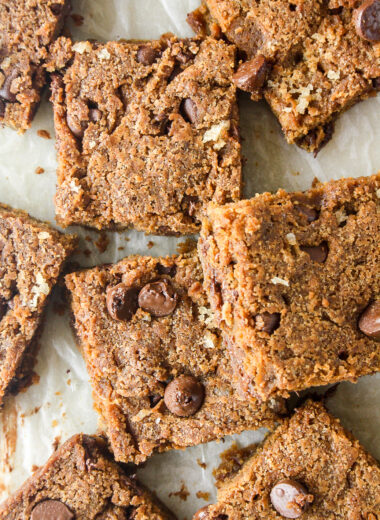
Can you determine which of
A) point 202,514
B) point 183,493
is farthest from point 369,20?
point 183,493

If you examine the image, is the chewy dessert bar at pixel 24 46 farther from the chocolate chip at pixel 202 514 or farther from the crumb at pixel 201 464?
the chocolate chip at pixel 202 514

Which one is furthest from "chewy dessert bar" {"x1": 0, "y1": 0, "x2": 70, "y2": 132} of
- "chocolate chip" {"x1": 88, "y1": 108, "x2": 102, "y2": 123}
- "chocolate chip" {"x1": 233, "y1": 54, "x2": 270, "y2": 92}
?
"chocolate chip" {"x1": 233, "y1": 54, "x2": 270, "y2": 92}

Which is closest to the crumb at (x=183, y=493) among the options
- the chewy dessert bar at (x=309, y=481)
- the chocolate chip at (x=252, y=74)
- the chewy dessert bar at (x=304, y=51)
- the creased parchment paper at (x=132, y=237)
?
the creased parchment paper at (x=132, y=237)

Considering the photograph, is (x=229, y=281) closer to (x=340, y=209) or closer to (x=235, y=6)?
(x=340, y=209)

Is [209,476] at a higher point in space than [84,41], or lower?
lower

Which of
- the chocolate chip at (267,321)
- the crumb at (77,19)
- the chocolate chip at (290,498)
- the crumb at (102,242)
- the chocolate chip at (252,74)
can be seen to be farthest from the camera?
the crumb at (102,242)

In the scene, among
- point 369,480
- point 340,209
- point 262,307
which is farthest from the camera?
point 369,480

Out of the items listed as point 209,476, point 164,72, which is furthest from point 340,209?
point 209,476
